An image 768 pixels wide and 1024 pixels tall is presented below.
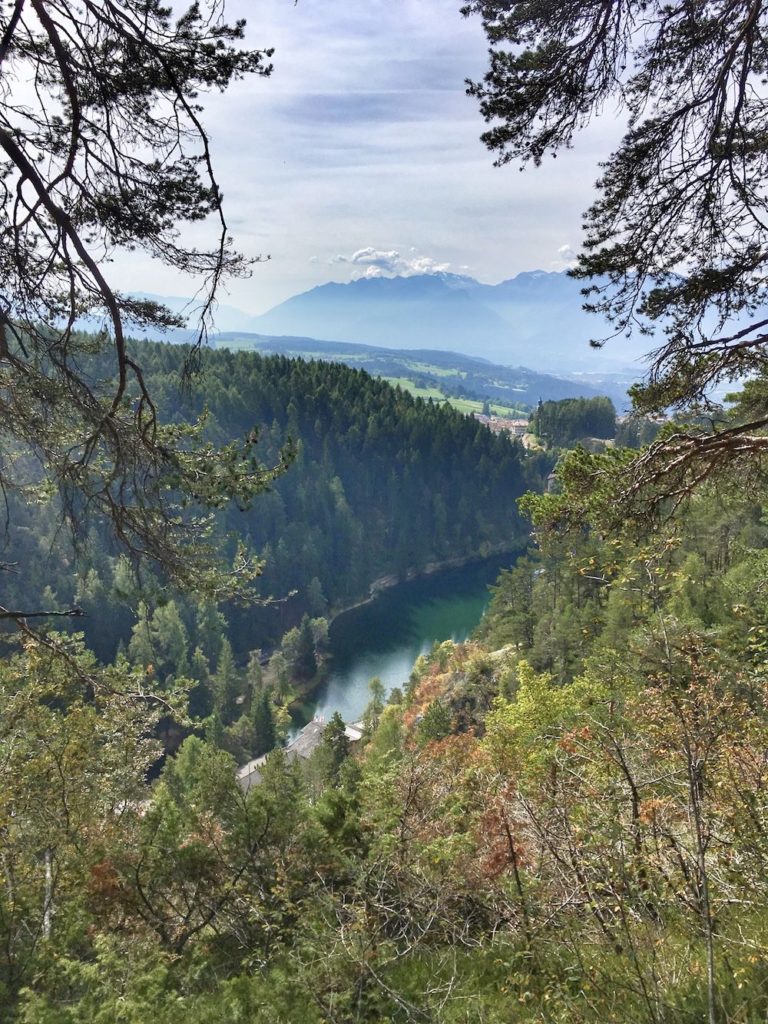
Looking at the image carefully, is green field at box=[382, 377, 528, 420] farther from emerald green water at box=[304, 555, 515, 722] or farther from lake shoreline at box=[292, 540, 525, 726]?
emerald green water at box=[304, 555, 515, 722]

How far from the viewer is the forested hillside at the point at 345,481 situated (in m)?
62.0

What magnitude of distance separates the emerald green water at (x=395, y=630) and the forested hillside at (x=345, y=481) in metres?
3.81

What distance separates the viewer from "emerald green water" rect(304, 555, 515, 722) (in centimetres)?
4519

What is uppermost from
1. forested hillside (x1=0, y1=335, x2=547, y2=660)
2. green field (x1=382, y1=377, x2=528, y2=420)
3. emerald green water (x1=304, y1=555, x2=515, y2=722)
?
green field (x1=382, y1=377, x2=528, y2=420)

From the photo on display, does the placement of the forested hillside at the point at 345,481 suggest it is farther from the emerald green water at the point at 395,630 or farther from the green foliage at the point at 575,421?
the green foliage at the point at 575,421

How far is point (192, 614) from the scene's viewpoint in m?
46.6

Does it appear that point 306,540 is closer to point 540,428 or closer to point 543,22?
point 540,428

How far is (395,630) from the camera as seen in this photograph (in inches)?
2215

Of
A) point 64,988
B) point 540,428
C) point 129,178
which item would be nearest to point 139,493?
point 129,178

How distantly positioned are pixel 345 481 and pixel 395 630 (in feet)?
92.7

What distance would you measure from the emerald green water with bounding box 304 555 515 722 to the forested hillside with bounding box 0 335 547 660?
12.5ft

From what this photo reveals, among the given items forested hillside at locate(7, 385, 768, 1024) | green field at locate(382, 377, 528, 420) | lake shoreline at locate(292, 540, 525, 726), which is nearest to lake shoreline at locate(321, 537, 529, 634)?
lake shoreline at locate(292, 540, 525, 726)

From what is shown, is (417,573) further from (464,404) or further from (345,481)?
(464,404)

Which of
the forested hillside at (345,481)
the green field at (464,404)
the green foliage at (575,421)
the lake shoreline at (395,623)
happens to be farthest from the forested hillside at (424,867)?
the green field at (464,404)
